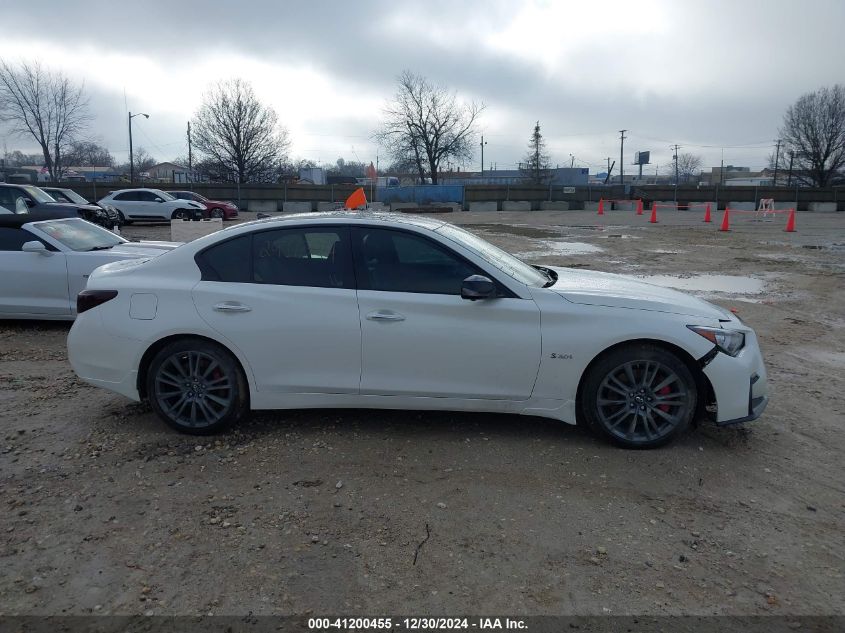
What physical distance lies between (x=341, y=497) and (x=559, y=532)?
3.97ft

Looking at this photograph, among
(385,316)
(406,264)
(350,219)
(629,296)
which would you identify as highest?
(350,219)

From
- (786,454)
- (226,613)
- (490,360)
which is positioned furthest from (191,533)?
(786,454)

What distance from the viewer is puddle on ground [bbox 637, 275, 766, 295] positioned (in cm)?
1109

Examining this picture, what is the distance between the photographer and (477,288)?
414 cm

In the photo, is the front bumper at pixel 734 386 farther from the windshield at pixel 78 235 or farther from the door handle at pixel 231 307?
the windshield at pixel 78 235

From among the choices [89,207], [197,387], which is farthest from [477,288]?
[89,207]

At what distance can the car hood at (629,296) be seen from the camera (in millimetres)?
4250

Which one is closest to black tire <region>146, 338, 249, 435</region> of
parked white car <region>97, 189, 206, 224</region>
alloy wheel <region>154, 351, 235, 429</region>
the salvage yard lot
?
alloy wheel <region>154, 351, 235, 429</region>

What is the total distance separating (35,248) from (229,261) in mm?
4465

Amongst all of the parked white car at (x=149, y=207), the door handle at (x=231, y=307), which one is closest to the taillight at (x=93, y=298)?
the door handle at (x=231, y=307)

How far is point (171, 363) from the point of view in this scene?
4480 mm

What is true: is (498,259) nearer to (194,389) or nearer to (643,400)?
(643,400)

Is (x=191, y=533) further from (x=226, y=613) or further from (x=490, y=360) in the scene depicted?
(x=490, y=360)

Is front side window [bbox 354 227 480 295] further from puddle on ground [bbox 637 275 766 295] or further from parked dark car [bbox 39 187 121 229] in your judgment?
parked dark car [bbox 39 187 121 229]
